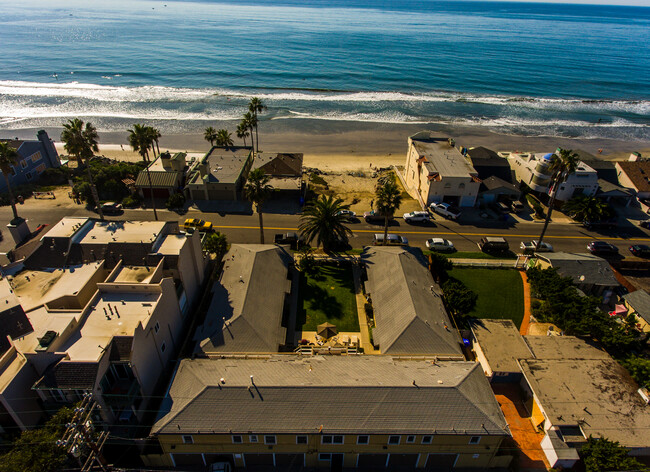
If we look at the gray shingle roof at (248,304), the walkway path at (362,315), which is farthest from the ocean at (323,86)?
the walkway path at (362,315)

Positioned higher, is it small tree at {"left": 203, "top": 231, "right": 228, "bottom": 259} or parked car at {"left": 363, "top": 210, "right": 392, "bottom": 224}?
small tree at {"left": 203, "top": 231, "right": 228, "bottom": 259}

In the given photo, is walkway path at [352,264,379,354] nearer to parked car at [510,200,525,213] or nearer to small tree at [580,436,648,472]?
small tree at [580,436,648,472]

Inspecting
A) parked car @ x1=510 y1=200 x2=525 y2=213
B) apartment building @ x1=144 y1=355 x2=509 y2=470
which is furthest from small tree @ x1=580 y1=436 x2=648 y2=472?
parked car @ x1=510 y1=200 x2=525 y2=213

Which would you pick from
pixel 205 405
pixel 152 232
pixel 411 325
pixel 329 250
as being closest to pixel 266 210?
pixel 329 250

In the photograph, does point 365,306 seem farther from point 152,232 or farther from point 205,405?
point 152,232

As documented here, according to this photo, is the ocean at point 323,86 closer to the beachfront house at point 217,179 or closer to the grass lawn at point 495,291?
the beachfront house at point 217,179

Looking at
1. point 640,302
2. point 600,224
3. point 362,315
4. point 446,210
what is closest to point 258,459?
point 362,315
